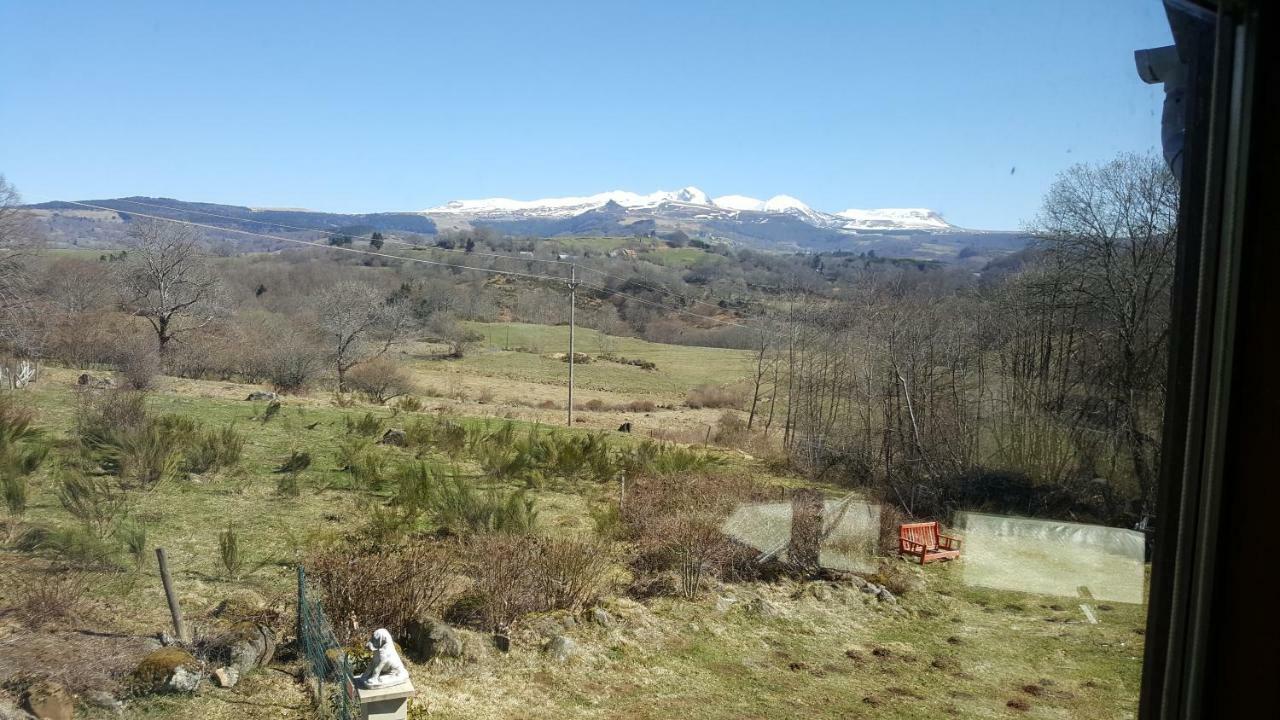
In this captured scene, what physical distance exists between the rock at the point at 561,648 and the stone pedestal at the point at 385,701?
704 millimetres

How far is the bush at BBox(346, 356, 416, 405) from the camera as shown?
9.16m

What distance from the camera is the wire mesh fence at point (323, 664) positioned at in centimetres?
223

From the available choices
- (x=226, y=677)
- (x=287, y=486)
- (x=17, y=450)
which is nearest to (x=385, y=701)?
(x=226, y=677)

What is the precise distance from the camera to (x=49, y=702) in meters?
1.86

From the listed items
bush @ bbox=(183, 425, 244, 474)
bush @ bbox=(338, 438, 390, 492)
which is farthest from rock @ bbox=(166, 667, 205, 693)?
bush @ bbox=(338, 438, 390, 492)

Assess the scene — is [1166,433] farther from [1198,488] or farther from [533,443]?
[533,443]

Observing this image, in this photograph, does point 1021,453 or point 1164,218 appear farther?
point 1021,453

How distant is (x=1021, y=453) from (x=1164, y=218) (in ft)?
4.35

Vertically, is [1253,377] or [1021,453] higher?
[1253,377]

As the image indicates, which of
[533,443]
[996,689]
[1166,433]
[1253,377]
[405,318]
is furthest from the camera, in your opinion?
[405,318]

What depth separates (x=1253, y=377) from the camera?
634 millimetres

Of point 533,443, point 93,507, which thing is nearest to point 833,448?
point 533,443

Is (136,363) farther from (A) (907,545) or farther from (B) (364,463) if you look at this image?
(A) (907,545)

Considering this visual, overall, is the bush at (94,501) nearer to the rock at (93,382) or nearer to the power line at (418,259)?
the rock at (93,382)
